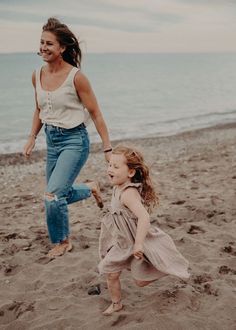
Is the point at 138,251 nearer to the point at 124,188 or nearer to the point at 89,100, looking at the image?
the point at 124,188

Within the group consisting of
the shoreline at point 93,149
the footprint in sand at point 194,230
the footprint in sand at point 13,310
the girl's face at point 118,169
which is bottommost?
the shoreline at point 93,149

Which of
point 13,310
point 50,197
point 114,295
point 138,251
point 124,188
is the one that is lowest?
point 13,310

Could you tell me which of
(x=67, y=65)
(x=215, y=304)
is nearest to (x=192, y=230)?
(x=215, y=304)

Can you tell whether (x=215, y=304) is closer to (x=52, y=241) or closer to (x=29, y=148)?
(x=52, y=241)

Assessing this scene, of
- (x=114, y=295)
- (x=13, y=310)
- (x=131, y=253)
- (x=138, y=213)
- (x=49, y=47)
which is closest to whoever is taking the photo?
(x=138, y=213)

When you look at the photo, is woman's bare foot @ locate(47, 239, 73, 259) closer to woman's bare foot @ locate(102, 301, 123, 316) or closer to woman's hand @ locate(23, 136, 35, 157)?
woman's hand @ locate(23, 136, 35, 157)

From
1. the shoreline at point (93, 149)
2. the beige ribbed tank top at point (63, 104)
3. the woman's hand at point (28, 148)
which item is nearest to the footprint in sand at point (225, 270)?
the beige ribbed tank top at point (63, 104)

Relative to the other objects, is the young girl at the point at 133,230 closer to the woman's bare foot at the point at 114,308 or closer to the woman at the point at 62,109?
the woman's bare foot at the point at 114,308

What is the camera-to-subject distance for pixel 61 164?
4.51 meters

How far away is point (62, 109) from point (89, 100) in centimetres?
27

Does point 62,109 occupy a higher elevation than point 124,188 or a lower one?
higher

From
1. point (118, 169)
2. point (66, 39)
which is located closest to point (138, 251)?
point (118, 169)

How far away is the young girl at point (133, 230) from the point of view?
11.0ft

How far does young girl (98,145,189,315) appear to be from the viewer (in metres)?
3.35
